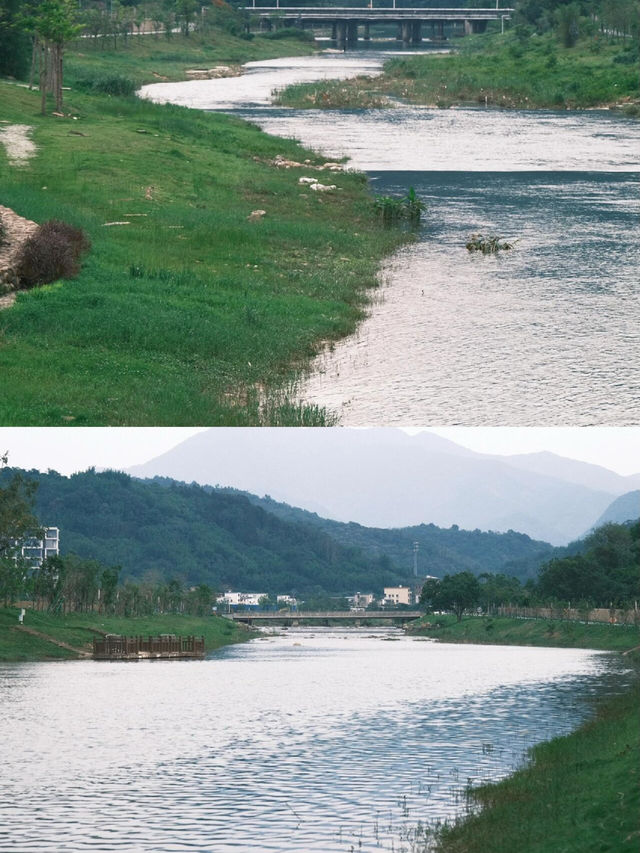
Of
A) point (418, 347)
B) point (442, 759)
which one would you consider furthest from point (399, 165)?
point (442, 759)

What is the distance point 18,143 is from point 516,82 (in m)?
96.1

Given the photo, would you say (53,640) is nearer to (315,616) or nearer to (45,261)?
(45,261)

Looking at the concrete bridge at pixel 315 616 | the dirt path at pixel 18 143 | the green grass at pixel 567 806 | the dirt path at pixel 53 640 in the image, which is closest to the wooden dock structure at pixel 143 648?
the dirt path at pixel 53 640

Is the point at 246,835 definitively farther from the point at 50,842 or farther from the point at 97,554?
the point at 97,554

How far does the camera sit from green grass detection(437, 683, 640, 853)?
1892 centimetres

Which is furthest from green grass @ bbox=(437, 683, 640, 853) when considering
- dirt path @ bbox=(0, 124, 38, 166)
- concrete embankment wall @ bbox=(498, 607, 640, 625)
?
concrete embankment wall @ bbox=(498, 607, 640, 625)

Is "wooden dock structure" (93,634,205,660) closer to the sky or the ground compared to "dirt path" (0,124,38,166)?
closer to the ground

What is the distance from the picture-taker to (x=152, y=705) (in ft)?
156

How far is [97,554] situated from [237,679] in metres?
115

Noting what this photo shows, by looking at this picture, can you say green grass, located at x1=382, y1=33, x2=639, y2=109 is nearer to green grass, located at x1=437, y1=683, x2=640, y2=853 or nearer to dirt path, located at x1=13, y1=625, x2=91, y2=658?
dirt path, located at x1=13, y1=625, x2=91, y2=658

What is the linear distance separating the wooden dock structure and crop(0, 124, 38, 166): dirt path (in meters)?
29.2

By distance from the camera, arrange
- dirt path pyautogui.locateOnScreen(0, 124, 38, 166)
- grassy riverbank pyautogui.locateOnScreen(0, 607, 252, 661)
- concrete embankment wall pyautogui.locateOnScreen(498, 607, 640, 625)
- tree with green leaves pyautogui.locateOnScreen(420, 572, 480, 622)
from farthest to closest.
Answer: tree with green leaves pyautogui.locateOnScreen(420, 572, 480, 622)
concrete embankment wall pyautogui.locateOnScreen(498, 607, 640, 625)
grassy riverbank pyautogui.locateOnScreen(0, 607, 252, 661)
dirt path pyautogui.locateOnScreen(0, 124, 38, 166)

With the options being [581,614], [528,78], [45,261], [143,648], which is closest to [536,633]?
[581,614]

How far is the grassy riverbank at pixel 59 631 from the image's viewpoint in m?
75.8
